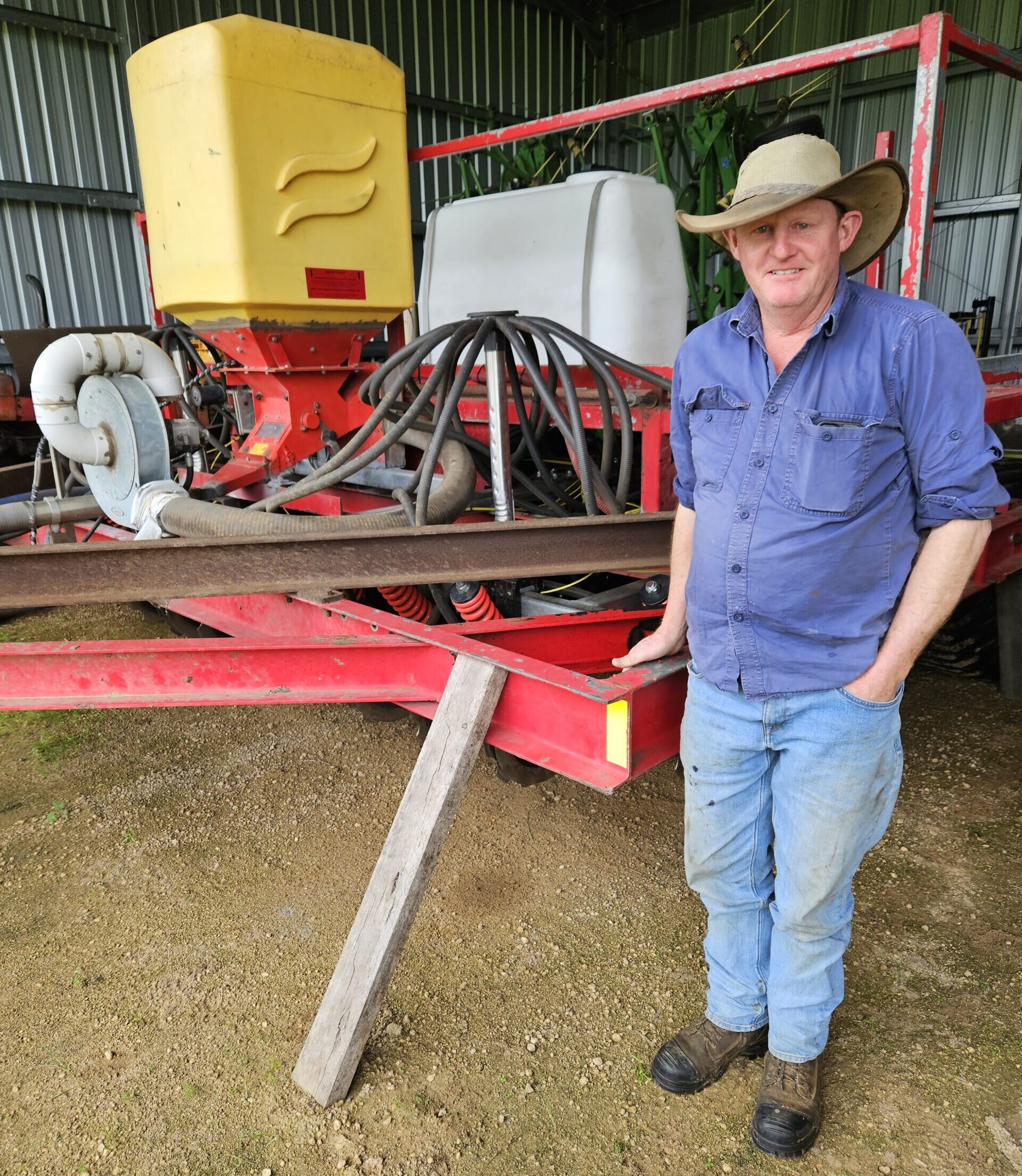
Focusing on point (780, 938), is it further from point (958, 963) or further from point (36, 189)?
point (36, 189)

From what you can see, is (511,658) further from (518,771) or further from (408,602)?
(408,602)

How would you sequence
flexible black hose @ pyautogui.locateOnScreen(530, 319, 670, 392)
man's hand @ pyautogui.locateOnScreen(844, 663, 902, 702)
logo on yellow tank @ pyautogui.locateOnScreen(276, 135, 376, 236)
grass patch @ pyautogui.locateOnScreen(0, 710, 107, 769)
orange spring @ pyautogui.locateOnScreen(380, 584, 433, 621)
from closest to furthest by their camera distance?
man's hand @ pyautogui.locateOnScreen(844, 663, 902, 702) → flexible black hose @ pyautogui.locateOnScreen(530, 319, 670, 392) → orange spring @ pyautogui.locateOnScreen(380, 584, 433, 621) → logo on yellow tank @ pyautogui.locateOnScreen(276, 135, 376, 236) → grass patch @ pyautogui.locateOnScreen(0, 710, 107, 769)

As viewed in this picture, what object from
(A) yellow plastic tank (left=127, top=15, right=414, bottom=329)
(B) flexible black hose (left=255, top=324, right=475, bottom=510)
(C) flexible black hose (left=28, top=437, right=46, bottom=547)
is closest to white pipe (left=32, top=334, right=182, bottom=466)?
(C) flexible black hose (left=28, top=437, right=46, bottom=547)

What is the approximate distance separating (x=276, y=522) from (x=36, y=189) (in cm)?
625

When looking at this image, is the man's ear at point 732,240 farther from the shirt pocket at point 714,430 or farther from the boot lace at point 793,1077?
the boot lace at point 793,1077

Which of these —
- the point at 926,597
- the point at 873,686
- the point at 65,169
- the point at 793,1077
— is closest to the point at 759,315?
the point at 926,597

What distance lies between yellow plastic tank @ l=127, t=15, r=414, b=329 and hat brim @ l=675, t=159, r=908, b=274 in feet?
5.67

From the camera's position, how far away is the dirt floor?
5.24ft

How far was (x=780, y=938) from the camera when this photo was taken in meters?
1.55

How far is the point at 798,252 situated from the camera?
50.8 inches

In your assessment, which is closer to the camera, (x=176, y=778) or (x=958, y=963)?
(x=958, y=963)

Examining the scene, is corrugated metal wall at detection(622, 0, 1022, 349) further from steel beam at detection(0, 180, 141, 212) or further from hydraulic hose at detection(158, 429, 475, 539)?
hydraulic hose at detection(158, 429, 475, 539)

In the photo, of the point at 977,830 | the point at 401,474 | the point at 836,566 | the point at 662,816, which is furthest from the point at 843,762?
the point at 401,474

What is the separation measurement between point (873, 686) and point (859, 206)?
2.57 feet
